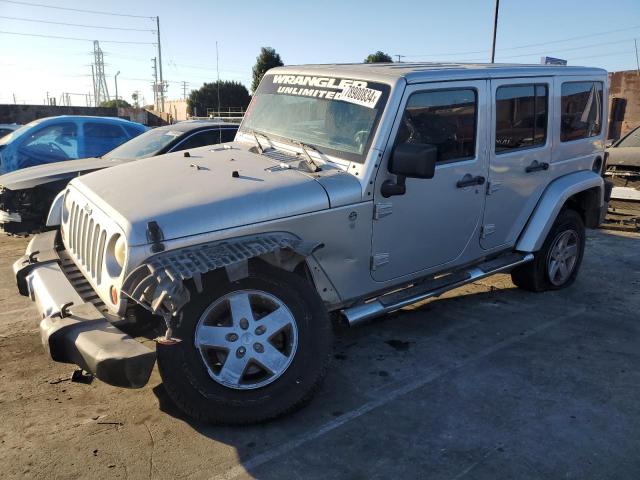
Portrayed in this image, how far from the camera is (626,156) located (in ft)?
32.0

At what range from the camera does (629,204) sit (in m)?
9.86

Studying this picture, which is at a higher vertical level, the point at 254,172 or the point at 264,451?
the point at 254,172

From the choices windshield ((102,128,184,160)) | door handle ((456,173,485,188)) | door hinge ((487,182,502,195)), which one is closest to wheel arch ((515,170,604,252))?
door hinge ((487,182,502,195))

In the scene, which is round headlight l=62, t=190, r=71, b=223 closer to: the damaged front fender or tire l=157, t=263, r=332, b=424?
the damaged front fender

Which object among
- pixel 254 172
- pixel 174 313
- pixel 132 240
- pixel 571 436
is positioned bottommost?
pixel 571 436

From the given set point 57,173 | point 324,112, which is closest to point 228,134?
point 57,173

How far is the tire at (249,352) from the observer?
2947 mm

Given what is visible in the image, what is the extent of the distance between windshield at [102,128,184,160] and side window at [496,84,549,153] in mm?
4242

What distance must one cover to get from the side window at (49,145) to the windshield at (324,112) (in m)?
5.74

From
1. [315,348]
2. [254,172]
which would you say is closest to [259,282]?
[315,348]

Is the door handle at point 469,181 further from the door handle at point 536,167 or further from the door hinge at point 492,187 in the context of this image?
the door handle at point 536,167

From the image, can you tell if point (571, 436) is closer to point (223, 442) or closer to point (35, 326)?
point (223, 442)

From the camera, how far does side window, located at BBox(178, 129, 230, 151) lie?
7.16 meters

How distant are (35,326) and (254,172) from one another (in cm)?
247
